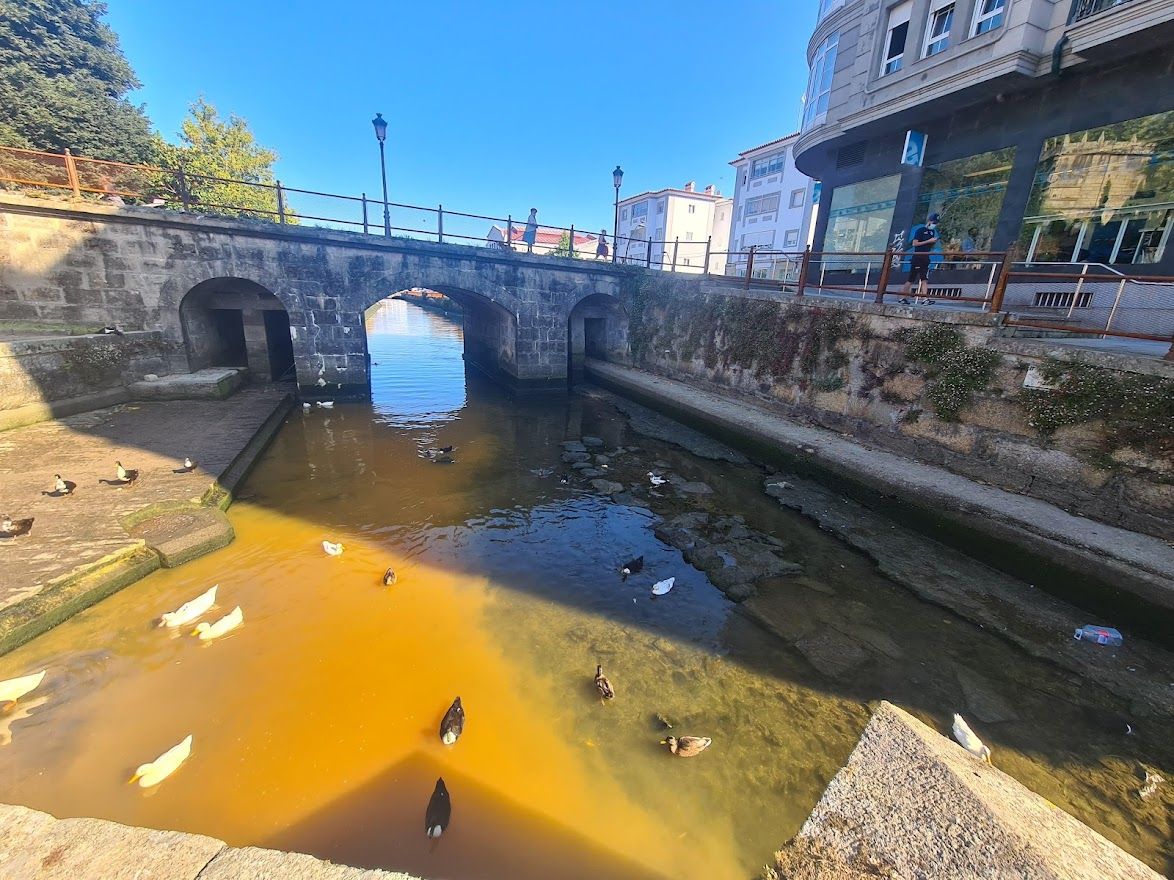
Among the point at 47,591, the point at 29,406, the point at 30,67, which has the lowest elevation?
the point at 47,591

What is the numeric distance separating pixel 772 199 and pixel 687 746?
4218 cm

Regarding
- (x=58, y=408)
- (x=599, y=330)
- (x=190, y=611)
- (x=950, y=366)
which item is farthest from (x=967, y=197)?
(x=58, y=408)

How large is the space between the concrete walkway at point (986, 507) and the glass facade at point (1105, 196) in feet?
24.1

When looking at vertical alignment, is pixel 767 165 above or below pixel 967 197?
above

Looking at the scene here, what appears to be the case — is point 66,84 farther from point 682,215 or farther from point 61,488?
point 682,215

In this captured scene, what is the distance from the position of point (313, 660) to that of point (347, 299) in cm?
1277

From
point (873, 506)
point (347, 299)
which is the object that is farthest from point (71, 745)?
point (347, 299)

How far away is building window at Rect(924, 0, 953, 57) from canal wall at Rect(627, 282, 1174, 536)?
307 inches

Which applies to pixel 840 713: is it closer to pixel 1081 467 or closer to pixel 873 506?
pixel 873 506

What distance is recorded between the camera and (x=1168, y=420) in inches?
246

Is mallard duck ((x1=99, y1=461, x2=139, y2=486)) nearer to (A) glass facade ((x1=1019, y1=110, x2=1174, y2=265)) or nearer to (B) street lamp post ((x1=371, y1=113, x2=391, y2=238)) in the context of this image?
(B) street lamp post ((x1=371, y1=113, x2=391, y2=238))

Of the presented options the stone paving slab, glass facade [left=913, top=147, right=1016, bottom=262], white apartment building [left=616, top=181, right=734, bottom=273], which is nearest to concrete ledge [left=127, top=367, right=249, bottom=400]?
the stone paving slab

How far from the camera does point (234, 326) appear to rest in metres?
16.0

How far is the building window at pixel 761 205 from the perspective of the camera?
122 feet
